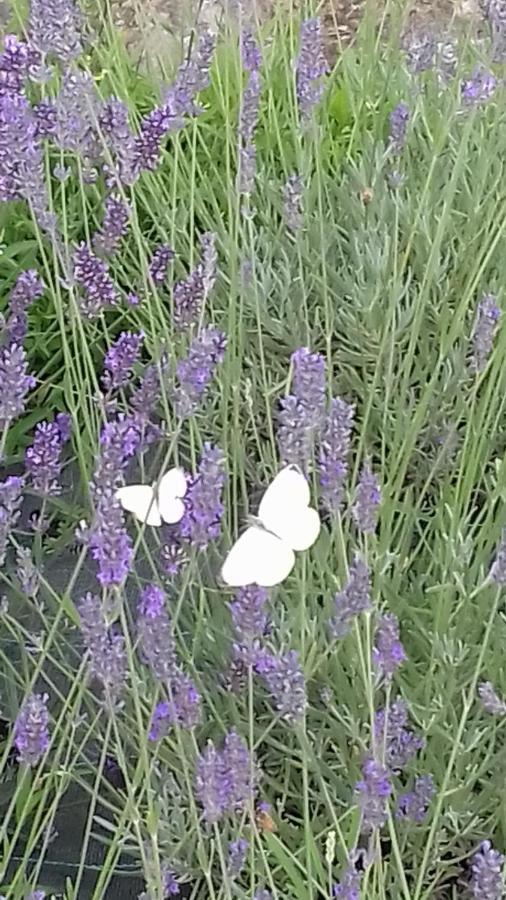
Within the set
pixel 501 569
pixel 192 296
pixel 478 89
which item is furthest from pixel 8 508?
pixel 478 89

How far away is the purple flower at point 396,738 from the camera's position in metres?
1.05

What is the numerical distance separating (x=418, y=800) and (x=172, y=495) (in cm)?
36

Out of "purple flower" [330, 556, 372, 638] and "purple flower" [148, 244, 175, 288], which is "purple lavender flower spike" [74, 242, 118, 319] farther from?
"purple flower" [330, 556, 372, 638]

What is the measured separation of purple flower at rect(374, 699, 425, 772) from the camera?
3.43ft

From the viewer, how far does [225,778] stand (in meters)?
0.92

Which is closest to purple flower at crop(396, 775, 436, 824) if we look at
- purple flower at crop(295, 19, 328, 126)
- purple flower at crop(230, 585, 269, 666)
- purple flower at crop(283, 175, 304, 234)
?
purple flower at crop(230, 585, 269, 666)

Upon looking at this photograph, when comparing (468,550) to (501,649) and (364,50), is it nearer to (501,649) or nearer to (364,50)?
(501,649)

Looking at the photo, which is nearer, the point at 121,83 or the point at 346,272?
the point at 346,272

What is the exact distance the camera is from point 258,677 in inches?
51.4

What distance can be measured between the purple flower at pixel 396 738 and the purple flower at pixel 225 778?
12 cm

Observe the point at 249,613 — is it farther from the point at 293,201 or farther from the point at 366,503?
the point at 293,201

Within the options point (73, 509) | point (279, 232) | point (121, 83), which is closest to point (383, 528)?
point (73, 509)

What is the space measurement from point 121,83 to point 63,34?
0.89 metres

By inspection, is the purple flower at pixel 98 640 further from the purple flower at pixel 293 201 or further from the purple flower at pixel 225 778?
the purple flower at pixel 293 201
